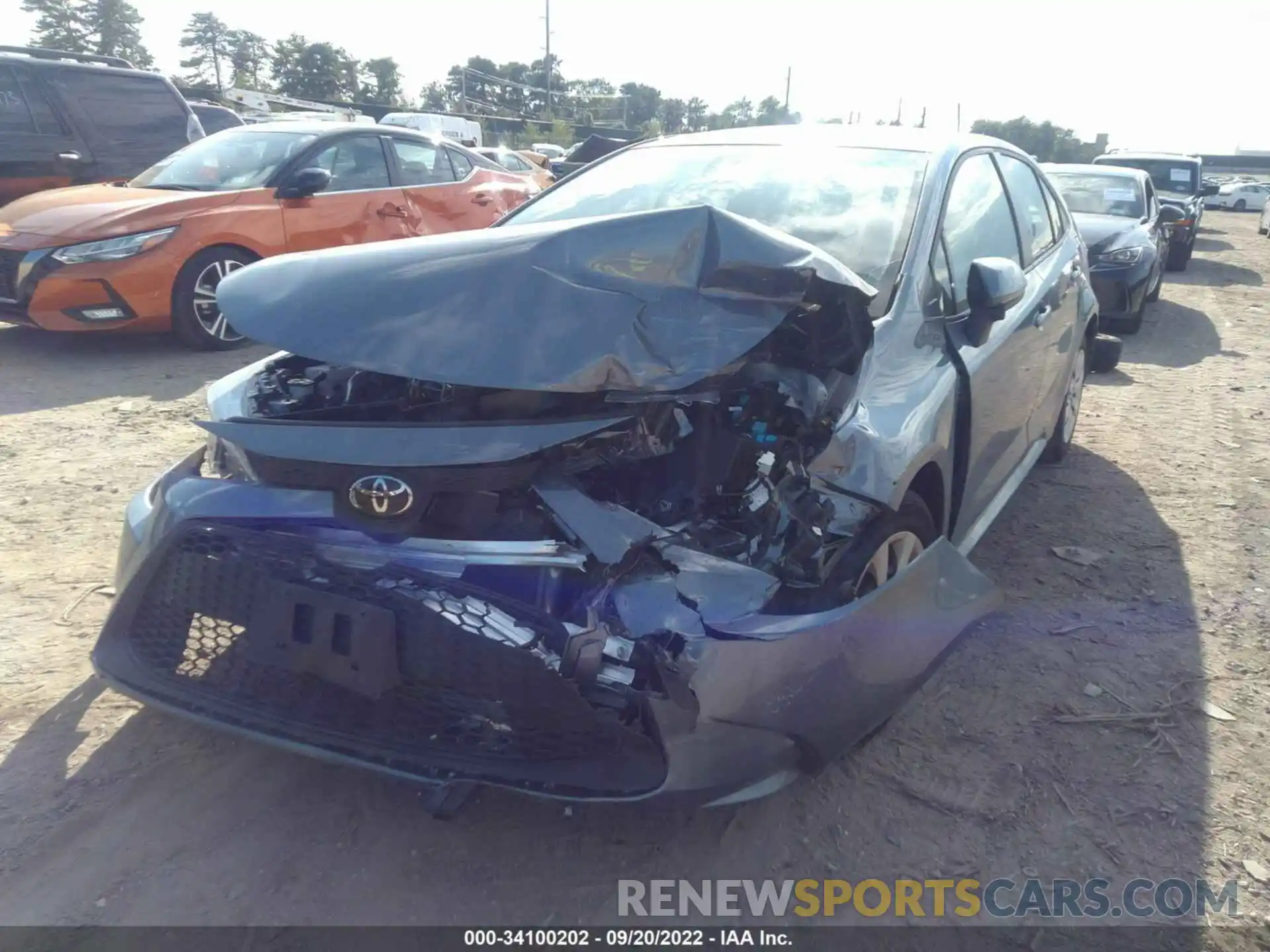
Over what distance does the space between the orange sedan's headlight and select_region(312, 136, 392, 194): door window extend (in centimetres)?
143

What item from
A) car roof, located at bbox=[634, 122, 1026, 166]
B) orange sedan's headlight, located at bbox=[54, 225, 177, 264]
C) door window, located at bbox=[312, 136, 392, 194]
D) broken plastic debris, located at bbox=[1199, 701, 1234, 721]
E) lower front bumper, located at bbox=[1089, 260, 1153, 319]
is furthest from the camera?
lower front bumper, located at bbox=[1089, 260, 1153, 319]

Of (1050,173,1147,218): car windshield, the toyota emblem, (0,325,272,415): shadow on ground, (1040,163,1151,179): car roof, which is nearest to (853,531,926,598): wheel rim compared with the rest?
the toyota emblem

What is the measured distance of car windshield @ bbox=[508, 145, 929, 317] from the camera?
2963 millimetres

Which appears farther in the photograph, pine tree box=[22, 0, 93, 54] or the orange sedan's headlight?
pine tree box=[22, 0, 93, 54]

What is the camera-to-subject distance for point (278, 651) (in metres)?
2.02

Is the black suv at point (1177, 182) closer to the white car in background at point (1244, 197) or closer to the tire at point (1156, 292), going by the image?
the tire at point (1156, 292)


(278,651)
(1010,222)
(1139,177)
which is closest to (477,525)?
(278,651)

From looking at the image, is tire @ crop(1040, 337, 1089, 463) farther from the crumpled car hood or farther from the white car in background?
the white car in background

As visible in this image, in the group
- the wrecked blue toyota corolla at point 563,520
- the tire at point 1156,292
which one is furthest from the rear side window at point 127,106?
the tire at point 1156,292

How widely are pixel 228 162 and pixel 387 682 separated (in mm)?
A: 6587

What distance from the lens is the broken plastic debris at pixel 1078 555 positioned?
389cm

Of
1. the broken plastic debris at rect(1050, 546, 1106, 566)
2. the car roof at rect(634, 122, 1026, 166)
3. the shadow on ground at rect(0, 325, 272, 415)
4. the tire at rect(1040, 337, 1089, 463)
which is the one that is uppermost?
the car roof at rect(634, 122, 1026, 166)

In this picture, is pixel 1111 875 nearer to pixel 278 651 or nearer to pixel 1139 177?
pixel 278 651

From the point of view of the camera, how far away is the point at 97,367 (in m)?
6.30
